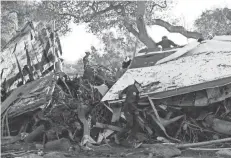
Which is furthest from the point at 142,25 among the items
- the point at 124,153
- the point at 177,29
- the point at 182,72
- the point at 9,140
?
the point at 124,153

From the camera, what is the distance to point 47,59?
9.30m

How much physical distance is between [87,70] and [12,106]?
2.30 metres

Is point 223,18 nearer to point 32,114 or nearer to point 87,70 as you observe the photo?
point 87,70

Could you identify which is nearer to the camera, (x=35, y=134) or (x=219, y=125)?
(x=219, y=125)

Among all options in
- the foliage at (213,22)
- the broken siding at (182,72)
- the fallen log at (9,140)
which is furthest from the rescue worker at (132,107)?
the foliage at (213,22)

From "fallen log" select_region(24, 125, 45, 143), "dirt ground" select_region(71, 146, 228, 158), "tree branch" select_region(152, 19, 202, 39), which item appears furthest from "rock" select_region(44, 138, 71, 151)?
"tree branch" select_region(152, 19, 202, 39)

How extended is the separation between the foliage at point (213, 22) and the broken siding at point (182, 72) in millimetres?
12172

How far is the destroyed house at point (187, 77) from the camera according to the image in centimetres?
546

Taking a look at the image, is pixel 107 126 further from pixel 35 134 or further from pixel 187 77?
pixel 187 77

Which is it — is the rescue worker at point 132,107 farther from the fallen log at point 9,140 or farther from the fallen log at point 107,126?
the fallen log at point 9,140

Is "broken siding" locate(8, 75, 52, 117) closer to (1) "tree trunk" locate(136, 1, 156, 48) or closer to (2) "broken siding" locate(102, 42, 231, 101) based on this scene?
(2) "broken siding" locate(102, 42, 231, 101)

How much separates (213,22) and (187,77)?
607 inches

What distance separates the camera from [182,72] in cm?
614

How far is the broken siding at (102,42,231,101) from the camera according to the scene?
5594mm
